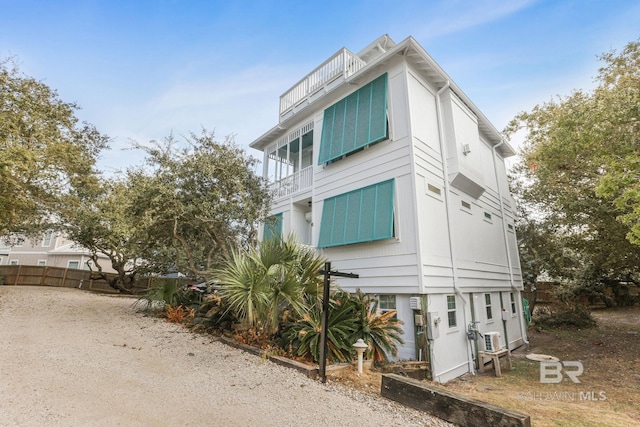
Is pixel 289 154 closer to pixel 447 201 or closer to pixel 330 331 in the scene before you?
pixel 447 201

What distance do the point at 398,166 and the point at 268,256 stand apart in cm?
423

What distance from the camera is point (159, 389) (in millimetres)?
3875

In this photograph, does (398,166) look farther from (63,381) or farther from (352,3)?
(63,381)

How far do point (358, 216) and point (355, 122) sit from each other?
116 inches

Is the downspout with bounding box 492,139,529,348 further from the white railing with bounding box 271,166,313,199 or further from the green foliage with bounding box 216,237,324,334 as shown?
the green foliage with bounding box 216,237,324,334

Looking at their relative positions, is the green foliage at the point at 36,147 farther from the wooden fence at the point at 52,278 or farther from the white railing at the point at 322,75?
the wooden fence at the point at 52,278

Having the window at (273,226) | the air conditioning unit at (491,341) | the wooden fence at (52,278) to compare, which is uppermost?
the window at (273,226)

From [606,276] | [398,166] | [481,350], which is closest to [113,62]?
[398,166]

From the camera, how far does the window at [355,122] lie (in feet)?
28.0

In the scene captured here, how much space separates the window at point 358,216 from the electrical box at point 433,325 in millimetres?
2035

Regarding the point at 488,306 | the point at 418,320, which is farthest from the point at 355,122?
the point at 488,306

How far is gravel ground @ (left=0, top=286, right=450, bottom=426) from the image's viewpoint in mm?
3139

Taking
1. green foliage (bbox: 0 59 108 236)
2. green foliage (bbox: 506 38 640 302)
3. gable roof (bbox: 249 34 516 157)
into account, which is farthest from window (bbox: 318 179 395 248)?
green foliage (bbox: 0 59 108 236)

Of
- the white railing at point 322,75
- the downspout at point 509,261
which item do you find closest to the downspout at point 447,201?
the white railing at point 322,75
